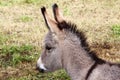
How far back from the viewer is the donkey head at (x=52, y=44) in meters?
5.29

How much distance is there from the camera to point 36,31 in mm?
9562

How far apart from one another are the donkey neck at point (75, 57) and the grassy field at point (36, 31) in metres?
1.91

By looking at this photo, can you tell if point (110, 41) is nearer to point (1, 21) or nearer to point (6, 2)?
point (1, 21)

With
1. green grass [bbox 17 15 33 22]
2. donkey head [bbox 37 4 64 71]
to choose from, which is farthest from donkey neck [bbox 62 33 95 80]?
green grass [bbox 17 15 33 22]

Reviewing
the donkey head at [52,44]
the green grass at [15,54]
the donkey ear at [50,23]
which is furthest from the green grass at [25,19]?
the donkey ear at [50,23]

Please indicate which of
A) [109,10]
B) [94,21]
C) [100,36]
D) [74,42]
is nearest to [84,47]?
[74,42]

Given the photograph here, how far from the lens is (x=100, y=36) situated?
921 cm

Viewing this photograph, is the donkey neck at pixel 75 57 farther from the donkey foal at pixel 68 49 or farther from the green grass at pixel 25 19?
the green grass at pixel 25 19

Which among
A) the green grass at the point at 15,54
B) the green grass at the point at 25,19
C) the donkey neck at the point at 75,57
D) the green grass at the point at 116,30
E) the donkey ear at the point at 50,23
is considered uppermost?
the donkey ear at the point at 50,23

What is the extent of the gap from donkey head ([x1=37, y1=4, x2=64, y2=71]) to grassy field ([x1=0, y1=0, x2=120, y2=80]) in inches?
68.0

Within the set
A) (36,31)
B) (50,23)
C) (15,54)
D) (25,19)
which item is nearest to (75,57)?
(50,23)

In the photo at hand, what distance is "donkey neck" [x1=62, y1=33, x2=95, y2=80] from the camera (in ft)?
17.1

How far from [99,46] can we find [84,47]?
338cm

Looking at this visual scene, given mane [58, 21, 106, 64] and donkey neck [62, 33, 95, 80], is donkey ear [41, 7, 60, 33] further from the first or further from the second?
donkey neck [62, 33, 95, 80]
